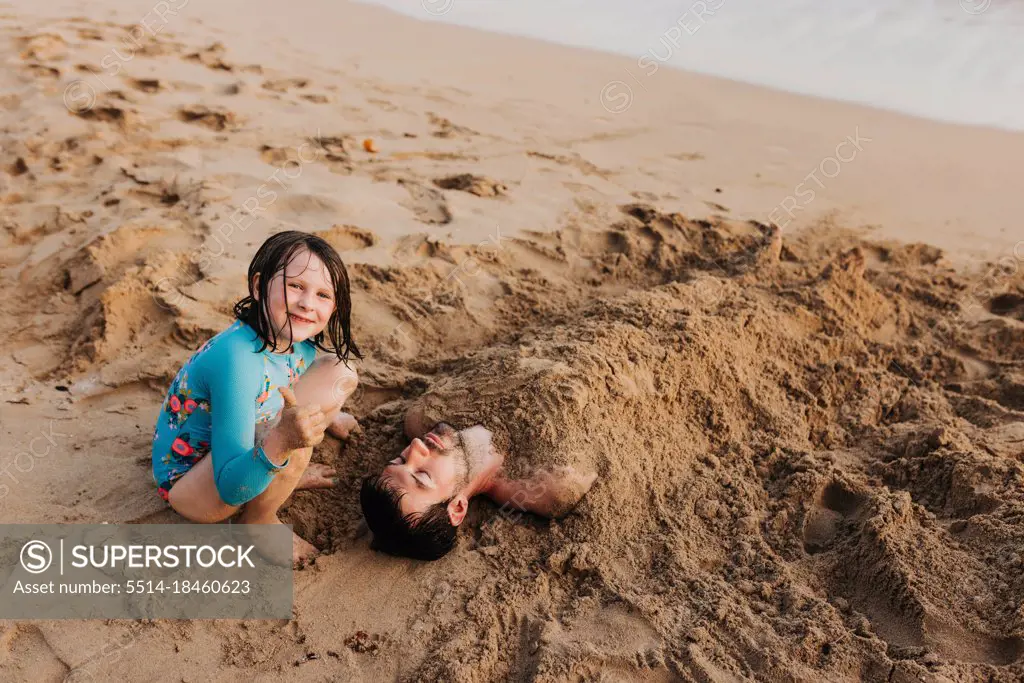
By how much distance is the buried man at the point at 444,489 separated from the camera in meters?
2.22

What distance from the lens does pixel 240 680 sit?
188 centimetres

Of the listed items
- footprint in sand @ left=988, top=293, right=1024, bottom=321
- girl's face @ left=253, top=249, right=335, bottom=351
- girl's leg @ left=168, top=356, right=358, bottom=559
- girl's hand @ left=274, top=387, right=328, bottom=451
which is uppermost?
footprint in sand @ left=988, top=293, right=1024, bottom=321

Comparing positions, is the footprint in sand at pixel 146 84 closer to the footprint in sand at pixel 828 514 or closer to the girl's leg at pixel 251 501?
the girl's leg at pixel 251 501

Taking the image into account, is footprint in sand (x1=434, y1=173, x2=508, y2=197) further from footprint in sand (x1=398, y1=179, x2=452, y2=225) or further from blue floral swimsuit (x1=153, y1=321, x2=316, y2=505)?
blue floral swimsuit (x1=153, y1=321, x2=316, y2=505)

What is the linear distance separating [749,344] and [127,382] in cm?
242

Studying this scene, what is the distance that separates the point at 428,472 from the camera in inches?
92.7

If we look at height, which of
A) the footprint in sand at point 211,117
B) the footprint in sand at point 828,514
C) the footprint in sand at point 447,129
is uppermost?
the footprint in sand at point 447,129

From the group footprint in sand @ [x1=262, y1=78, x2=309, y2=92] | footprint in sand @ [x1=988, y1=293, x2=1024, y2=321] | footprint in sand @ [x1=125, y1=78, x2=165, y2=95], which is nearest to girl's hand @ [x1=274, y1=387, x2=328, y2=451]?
footprint in sand @ [x1=988, y1=293, x2=1024, y2=321]

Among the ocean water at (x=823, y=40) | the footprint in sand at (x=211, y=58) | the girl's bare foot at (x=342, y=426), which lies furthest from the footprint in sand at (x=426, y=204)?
the ocean water at (x=823, y=40)

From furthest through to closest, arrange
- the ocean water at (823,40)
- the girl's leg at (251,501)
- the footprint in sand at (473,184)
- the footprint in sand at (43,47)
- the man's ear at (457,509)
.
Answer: the ocean water at (823,40)
the footprint in sand at (43,47)
the footprint in sand at (473,184)
the man's ear at (457,509)
the girl's leg at (251,501)

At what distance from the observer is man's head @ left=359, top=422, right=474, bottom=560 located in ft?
7.25

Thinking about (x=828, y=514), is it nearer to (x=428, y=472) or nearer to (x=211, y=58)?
(x=428, y=472)

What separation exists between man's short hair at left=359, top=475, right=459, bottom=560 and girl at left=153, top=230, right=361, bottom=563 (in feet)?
0.72

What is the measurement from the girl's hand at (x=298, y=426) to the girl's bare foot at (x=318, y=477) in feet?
2.18
